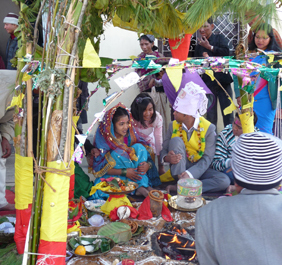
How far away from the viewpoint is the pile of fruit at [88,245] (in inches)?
91.8

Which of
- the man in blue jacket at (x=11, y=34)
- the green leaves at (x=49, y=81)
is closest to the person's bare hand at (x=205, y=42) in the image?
the man in blue jacket at (x=11, y=34)

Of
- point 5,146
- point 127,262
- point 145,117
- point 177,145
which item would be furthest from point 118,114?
point 127,262

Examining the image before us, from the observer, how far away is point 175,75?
6.61 feet

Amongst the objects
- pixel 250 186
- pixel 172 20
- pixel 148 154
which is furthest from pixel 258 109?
pixel 250 186

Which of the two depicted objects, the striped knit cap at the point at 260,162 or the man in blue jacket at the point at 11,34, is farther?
the man in blue jacket at the point at 11,34

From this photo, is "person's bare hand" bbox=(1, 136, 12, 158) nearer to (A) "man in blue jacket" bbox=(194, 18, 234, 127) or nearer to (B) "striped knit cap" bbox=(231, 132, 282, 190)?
(B) "striped knit cap" bbox=(231, 132, 282, 190)

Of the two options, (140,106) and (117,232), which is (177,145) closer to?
(140,106)

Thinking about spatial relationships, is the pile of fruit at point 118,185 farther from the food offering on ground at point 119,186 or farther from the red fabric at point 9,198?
the red fabric at point 9,198

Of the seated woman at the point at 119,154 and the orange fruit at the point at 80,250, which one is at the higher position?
the seated woman at the point at 119,154

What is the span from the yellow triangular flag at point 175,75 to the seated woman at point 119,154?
5.53 ft

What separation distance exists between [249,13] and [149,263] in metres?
1.88

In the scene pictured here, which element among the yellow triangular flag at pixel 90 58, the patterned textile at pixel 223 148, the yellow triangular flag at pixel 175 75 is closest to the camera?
the yellow triangular flag at pixel 90 58

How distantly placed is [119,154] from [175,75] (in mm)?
1809

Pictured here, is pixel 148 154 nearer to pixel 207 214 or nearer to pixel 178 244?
pixel 178 244
